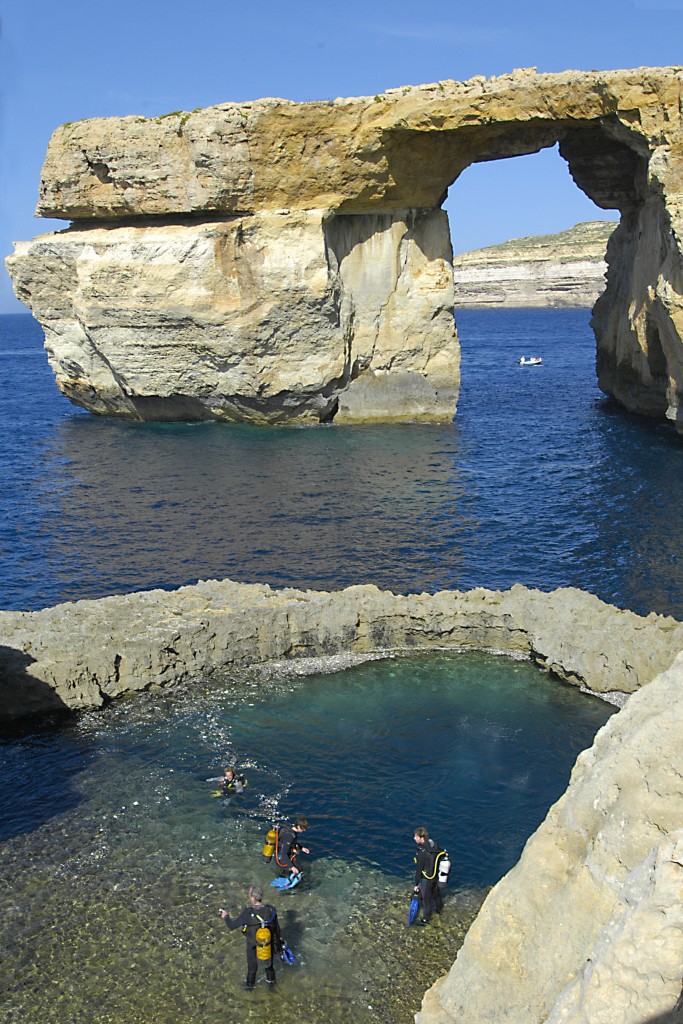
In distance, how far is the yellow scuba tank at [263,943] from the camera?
1433 cm

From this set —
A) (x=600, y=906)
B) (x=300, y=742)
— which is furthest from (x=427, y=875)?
(x=600, y=906)

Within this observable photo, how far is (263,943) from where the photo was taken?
14383 millimetres

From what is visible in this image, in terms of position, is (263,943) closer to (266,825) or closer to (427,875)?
(427,875)

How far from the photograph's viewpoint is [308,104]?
47.8 m

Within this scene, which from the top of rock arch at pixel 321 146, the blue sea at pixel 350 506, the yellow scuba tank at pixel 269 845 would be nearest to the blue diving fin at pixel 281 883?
the yellow scuba tank at pixel 269 845

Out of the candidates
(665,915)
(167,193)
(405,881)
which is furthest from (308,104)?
(665,915)

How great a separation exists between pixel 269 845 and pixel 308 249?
40.6 m

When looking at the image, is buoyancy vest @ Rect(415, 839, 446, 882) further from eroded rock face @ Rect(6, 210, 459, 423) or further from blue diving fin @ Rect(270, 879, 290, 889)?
eroded rock face @ Rect(6, 210, 459, 423)

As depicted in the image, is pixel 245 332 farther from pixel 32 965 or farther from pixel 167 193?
pixel 32 965

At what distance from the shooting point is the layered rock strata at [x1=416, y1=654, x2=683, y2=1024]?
7121 millimetres

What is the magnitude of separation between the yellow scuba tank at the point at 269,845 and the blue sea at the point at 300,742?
274 millimetres

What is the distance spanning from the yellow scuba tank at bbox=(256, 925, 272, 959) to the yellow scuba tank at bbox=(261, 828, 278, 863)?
2698 mm

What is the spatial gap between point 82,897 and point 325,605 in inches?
472

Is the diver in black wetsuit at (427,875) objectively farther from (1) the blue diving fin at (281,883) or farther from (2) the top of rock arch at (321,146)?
(2) the top of rock arch at (321,146)
